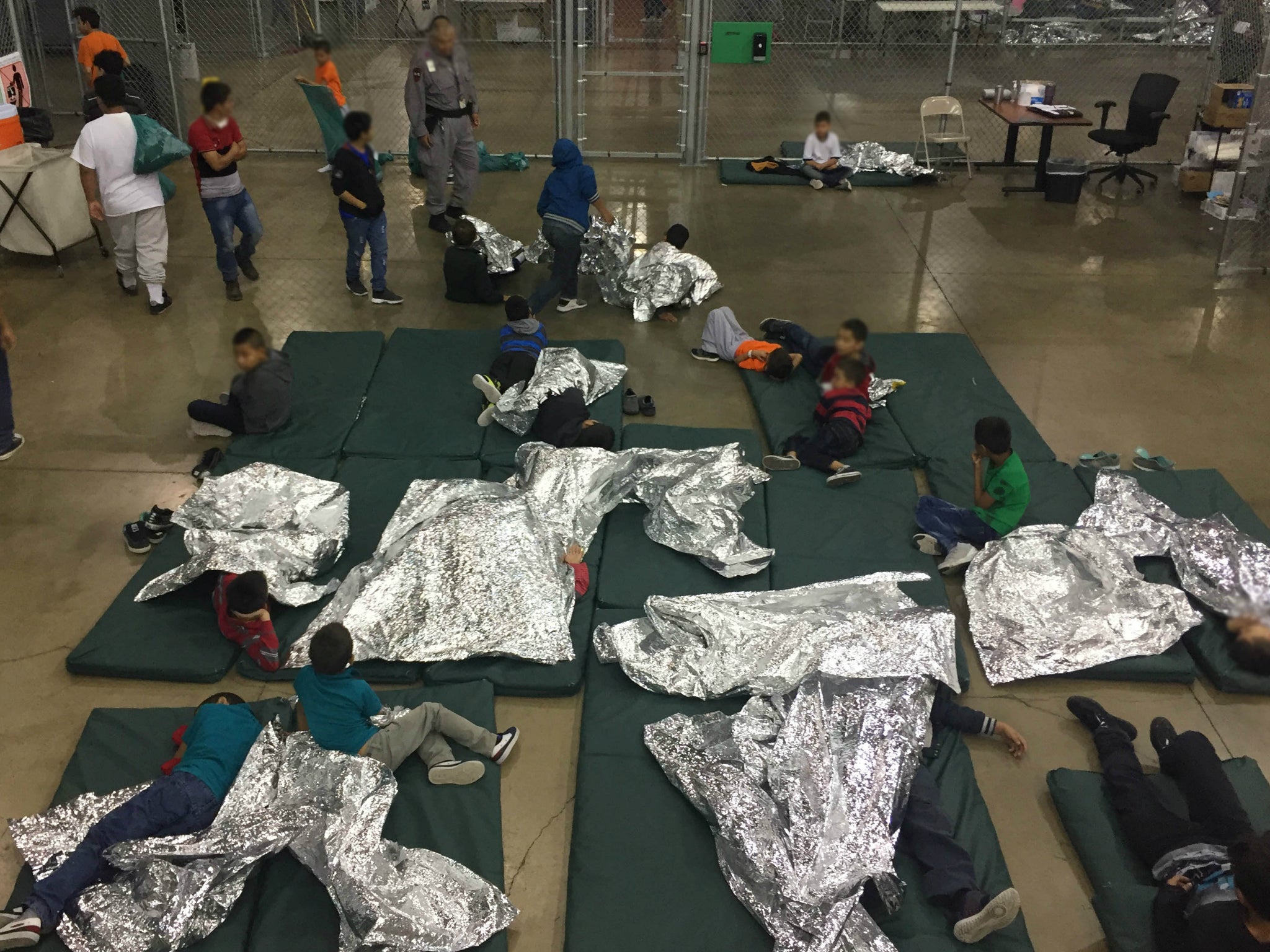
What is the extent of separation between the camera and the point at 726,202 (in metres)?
9.95

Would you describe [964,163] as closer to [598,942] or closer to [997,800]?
[997,800]

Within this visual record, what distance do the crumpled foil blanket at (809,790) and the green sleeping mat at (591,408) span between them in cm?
218

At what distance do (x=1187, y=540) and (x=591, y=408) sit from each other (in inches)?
128

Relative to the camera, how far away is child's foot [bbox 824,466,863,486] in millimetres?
5789

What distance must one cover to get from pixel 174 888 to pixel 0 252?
6.87 m

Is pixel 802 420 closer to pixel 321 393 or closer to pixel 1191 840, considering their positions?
pixel 321 393

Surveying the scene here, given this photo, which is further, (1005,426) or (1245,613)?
(1005,426)

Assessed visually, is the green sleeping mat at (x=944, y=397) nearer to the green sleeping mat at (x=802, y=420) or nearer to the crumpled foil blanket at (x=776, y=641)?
the green sleeping mat at (x=802, y=420)

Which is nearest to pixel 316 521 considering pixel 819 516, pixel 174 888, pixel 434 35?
pixel 174 888

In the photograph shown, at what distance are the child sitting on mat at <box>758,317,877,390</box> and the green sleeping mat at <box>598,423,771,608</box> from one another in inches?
33.3

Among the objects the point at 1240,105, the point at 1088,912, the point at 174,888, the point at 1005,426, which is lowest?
the point at 1088,912

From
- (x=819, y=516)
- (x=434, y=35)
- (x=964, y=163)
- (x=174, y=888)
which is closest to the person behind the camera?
(x=174, y=888)

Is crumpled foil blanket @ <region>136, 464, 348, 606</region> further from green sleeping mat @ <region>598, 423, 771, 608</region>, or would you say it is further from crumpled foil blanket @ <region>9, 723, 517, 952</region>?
green sleeping mat @ <region>598, 423, 771, 608</region>

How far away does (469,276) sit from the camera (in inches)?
309
